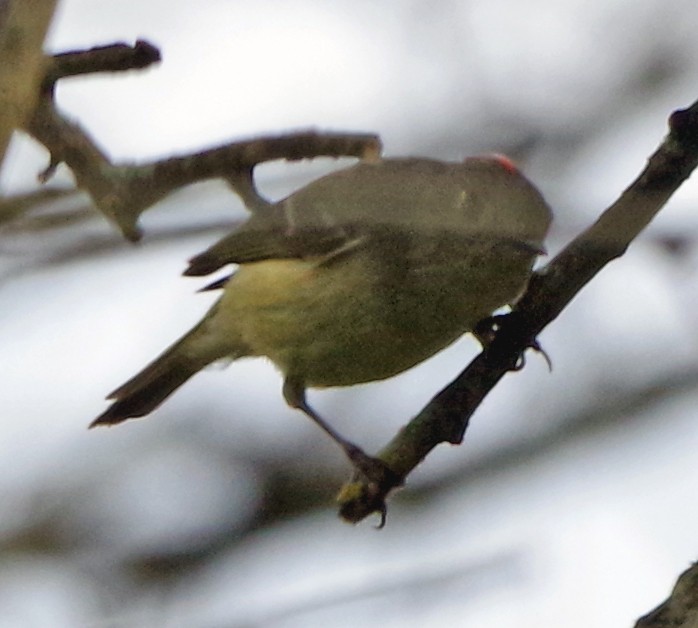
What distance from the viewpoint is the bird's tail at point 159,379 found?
153 inches

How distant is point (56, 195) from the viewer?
1638 millimetres

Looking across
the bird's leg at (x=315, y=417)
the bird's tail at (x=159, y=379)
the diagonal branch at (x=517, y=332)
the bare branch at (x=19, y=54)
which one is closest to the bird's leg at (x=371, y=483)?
the diagonal branch at (x=517, y=332)

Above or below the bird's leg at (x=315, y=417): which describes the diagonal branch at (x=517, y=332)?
above

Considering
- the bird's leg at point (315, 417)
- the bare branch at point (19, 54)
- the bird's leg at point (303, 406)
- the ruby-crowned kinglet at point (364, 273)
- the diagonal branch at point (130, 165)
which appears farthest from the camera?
the bird's leg at point (303, 406)

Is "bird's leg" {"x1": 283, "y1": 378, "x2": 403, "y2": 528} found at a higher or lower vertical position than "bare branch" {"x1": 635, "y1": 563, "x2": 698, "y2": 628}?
lower

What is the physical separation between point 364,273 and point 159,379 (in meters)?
1.12

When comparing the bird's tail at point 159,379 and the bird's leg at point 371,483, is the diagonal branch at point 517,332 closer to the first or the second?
the bird's leg at point 371,483

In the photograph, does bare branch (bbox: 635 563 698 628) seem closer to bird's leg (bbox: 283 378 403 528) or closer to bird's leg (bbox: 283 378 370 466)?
bird's leg (bbox: 283 378 403 528)

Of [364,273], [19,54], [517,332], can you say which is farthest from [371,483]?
[19,54]

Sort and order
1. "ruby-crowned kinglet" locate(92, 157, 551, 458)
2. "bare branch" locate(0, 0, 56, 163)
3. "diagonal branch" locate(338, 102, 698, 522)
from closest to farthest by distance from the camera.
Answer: "bare branch" locate(0, 0, 56, 163) < "diagonal branch" locate(338, 102, 698, 522) < "ruby-crowned kinglet" locate(92, 157, 551, 458)

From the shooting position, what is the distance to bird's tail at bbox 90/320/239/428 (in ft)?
12.8

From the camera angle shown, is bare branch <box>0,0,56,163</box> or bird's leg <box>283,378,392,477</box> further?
bird's leg <box>283,378,392,477</box>

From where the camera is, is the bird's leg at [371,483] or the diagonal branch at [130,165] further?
the bird's leg at [371,483]

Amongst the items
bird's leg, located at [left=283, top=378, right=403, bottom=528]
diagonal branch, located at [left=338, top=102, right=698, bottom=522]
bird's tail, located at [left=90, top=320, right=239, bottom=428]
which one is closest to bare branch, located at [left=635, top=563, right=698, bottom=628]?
diagonal branch, located at [left=338, top=102, right=698, bottom=522]
